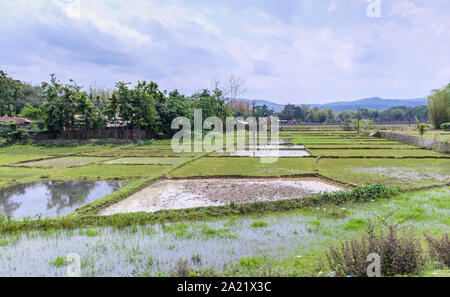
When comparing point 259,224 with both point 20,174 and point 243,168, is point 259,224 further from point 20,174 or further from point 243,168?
point 20,174

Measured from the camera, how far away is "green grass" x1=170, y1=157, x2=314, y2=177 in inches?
539

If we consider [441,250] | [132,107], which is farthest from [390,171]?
[132,107]

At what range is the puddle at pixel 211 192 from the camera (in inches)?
350

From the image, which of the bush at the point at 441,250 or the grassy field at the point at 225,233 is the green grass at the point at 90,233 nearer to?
the grassy field at the point at 225,233

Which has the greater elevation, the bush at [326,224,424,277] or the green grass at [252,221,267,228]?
the bush at [326,224,424,277]

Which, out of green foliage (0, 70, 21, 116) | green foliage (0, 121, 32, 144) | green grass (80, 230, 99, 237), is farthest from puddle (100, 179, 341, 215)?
green foliage (0, 70, 21, 116)

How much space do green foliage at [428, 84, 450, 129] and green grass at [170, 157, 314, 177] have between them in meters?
36.7

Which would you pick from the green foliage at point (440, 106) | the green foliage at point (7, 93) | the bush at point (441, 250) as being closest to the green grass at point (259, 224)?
the bush at point (441, 250)

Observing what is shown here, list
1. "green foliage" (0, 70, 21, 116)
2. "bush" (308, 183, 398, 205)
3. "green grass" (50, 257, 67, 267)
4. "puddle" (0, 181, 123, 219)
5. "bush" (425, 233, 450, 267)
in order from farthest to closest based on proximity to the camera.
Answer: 1. "green foliage" (0, 70, 21, 116)
2. "bush" (308, 183, 398, 205)
3. "puddle" (0, 181, 123, 219)
4. "green grass" (50, 257, 67, 267)
5. "bush" (425, 233, 450, 267)

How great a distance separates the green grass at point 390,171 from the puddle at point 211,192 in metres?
1.77

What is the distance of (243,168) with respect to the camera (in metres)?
15.1

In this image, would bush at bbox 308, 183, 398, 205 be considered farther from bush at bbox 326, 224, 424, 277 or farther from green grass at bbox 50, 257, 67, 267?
green grass at bbox 50, 257, 67, 267

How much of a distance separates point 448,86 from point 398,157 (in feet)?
112
